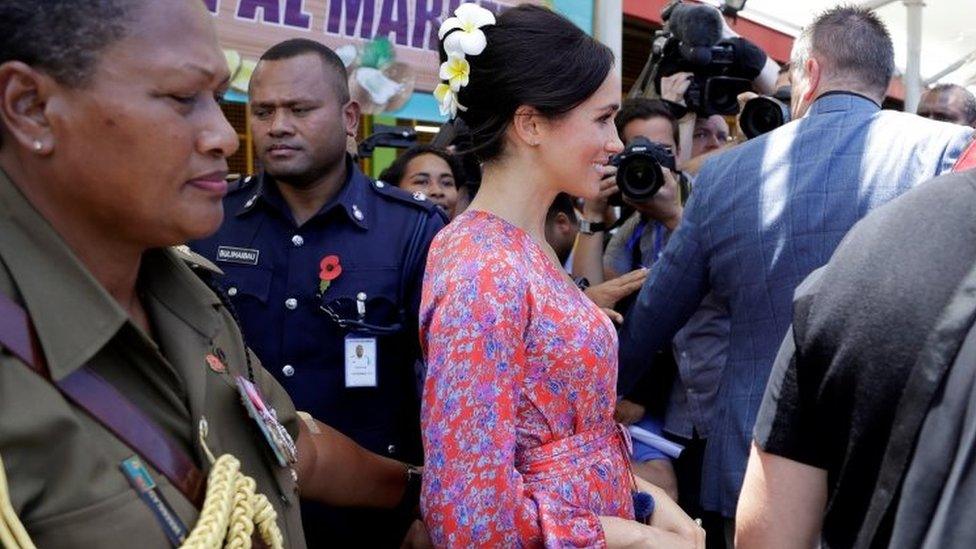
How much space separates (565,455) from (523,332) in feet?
0.79

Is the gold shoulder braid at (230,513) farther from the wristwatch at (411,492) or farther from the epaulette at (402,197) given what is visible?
the epaulette at (402,197)

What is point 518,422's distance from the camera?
5.45ft

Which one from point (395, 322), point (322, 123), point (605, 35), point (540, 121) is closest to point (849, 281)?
point (540, 121)

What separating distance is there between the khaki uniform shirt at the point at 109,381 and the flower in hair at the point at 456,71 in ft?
2.43

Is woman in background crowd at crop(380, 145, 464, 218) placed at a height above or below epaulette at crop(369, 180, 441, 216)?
below

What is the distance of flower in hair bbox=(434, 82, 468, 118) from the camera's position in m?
1.89

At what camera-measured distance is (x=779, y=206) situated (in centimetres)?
229

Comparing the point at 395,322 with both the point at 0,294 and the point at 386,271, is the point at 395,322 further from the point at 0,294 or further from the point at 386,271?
the point at 0,294

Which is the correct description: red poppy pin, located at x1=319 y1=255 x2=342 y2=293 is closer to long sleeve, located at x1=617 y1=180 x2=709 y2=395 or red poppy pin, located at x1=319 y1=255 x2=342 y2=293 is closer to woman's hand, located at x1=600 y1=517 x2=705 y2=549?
long sleeve, located at x1=617 y1=180 x2=709 y2=395

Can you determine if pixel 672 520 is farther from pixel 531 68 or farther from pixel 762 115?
pixel 762 115

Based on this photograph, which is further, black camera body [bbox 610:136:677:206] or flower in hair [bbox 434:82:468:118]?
black camera body [bbox 610:136:677:206]

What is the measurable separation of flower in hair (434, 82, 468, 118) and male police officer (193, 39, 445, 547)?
22.3 inches

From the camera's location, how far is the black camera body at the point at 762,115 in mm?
3053

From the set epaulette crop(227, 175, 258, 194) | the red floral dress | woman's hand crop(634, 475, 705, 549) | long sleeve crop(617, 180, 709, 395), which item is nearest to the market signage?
epaulette crop(227, 175, 258, 194)
